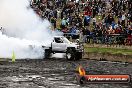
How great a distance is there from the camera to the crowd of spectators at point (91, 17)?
34.9 meters

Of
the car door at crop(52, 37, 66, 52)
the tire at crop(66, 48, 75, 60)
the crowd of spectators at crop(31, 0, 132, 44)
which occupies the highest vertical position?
the crowd of spectators at crop(31, 0, 132, 44)

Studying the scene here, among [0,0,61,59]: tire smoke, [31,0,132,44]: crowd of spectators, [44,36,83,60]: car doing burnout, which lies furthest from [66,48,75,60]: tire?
[31,0,132,44]: crowd of spectators

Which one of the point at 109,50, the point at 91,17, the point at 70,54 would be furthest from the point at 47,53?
the point at 91,17

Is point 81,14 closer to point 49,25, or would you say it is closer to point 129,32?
point 49,25

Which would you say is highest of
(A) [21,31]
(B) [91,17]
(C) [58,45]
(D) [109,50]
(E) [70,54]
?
(B) [91,17]

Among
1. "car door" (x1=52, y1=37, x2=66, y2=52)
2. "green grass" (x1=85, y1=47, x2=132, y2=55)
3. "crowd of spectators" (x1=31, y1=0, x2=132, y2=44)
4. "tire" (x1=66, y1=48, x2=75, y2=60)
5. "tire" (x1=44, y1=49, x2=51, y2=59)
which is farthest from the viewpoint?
"tire" (x1=44, y1=49, x2=51, y2=59)

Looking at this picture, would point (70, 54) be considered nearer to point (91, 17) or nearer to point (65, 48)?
point (65, 48)

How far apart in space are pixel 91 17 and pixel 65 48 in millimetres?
6853

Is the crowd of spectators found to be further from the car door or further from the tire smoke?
the tire smoke

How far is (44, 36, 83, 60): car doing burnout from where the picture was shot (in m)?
33.6

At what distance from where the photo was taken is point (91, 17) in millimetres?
40406

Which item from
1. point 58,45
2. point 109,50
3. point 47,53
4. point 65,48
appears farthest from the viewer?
point 47,53

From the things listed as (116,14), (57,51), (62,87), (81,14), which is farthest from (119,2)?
(62,87)

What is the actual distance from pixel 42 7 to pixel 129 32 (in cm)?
1436
